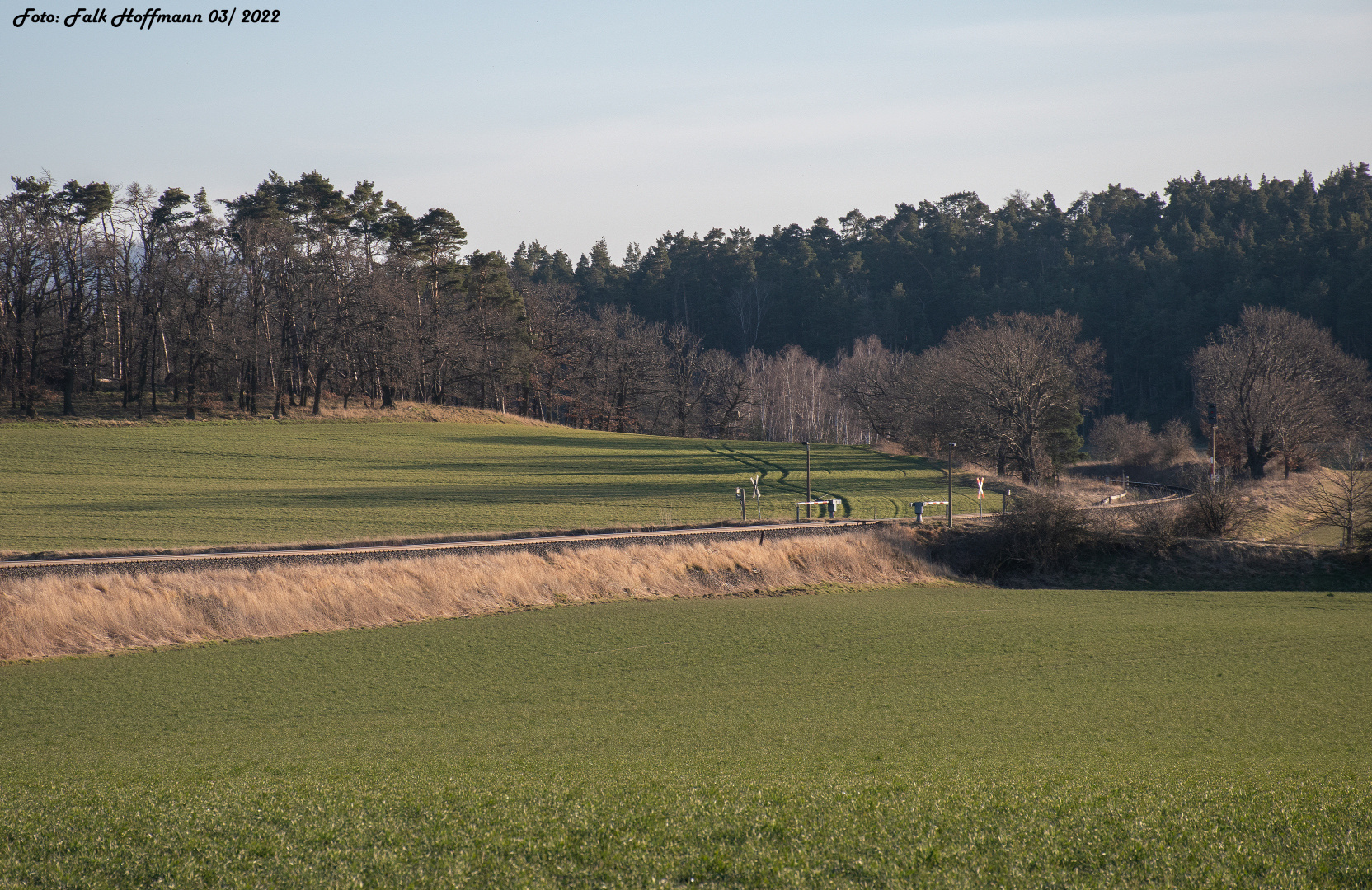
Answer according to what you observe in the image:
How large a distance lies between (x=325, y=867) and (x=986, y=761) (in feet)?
28.4

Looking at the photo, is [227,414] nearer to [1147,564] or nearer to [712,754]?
[1147,564]

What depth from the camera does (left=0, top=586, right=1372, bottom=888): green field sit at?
7.72m

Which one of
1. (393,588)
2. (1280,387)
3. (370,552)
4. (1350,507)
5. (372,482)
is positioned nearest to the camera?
(393,588)

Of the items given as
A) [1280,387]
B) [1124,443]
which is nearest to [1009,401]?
[1280,387]

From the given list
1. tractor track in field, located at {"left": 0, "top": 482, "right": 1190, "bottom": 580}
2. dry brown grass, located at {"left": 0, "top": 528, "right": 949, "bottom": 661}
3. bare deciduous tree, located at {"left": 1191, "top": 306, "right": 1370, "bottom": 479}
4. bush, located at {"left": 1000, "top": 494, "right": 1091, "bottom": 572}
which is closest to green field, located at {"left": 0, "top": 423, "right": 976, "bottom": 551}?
tractor track in field, located at {"left": 0, "top": 482, "right": 1190, "bottom": 580}

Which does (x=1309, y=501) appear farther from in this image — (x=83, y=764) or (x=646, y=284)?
(x=646, y=284)

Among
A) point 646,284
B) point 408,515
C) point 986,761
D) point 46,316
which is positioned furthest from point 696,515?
point 646,284

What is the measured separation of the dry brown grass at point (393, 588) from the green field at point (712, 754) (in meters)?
1.26

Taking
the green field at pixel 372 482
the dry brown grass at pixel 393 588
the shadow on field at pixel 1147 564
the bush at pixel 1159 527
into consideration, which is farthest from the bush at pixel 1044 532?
the green field at pixel 372 482

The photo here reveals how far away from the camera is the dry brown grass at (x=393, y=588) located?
2138 centimetres

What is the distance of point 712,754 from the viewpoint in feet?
43.2

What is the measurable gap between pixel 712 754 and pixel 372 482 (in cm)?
3672

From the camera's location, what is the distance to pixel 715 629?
79.4ft

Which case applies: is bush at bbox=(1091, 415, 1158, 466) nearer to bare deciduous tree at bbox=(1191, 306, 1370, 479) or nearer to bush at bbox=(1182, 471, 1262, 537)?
bare deciduous tree at bbox=(1191, 306, 1370, 479)
